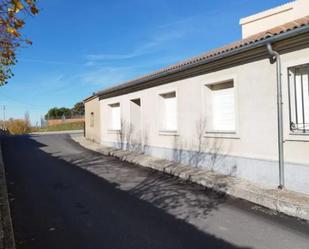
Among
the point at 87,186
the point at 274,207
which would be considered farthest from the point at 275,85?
the point at 87,186

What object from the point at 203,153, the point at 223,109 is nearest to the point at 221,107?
the point at 223,109

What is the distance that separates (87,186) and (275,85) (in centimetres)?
532

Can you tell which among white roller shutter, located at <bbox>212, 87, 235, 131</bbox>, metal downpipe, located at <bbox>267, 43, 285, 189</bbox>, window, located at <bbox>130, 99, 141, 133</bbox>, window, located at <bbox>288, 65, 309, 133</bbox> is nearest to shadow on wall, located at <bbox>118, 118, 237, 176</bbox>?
white roller shutter, located at <bbox>212, 87, 235, 131</bbox>

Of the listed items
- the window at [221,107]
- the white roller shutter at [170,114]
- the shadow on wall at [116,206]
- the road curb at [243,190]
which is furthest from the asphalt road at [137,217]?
the white roller shutter at [170,114]

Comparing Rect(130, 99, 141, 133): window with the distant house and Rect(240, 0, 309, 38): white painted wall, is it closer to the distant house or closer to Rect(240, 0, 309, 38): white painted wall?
the distant house

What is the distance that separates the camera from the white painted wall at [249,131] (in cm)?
702

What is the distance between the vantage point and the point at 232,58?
870 cm

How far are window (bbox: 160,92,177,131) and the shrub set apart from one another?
126 feet

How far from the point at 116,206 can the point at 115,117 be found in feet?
38.8

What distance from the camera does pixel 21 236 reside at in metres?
4.95

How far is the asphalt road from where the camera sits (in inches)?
186

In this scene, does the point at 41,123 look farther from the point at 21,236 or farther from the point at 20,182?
the point at 21,236

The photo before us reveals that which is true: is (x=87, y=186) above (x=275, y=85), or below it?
below

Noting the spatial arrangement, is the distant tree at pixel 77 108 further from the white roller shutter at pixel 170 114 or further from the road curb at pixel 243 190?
the road curb at pixel 243 190
